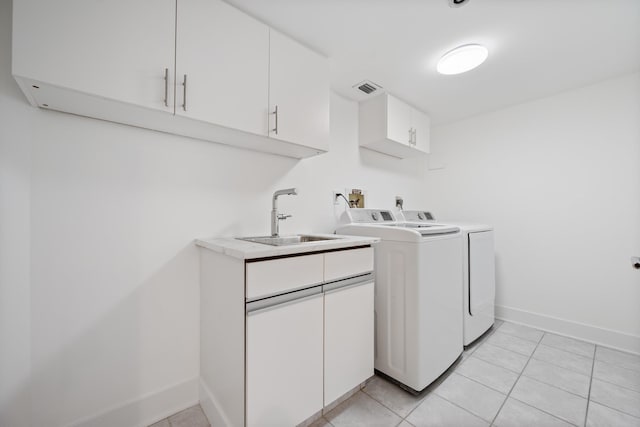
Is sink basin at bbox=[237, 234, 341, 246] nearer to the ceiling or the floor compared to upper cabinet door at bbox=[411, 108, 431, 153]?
nearer to the floor

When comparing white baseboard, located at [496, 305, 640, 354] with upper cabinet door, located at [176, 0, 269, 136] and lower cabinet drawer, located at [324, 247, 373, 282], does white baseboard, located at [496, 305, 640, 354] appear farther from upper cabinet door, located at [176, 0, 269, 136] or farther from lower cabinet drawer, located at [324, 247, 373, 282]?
upper cabinet door, located at [176, 0, 269, 136]

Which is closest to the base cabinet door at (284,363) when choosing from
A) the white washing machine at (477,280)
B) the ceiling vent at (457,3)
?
the white washing machine at (477,280)

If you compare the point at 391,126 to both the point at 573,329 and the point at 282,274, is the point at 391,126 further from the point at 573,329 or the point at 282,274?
the point at 573,329

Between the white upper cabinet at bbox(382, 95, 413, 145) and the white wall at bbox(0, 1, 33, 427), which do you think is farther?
the white upper cabinet at bbox(382, 95, 413, 145)

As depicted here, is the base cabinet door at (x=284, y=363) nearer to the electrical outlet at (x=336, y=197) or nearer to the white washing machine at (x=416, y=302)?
the white washing machine at (x=416, y=302)

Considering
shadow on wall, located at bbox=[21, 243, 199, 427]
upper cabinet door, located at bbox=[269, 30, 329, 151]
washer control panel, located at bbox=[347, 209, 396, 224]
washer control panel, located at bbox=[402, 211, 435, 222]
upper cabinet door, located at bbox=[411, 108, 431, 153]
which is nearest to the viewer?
shadow on wall, located at bbox=[21, 243, 199, 427]

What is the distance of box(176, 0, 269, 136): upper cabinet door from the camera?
1.12 metres

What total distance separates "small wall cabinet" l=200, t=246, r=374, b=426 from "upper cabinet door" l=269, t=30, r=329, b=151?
0.75m

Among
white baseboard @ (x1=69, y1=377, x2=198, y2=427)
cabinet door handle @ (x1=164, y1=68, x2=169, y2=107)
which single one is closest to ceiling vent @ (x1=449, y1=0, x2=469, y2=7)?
cabinet door handle @ (x1=164, y1=68, x2=169, y2=107)

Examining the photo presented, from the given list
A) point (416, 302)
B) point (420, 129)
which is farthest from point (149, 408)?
point (420, 129)

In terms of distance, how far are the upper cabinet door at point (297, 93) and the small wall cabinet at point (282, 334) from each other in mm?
753

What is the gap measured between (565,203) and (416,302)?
1.96 m

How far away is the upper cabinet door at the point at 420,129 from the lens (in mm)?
2500

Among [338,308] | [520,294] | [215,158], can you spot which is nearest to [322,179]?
[215,158]
